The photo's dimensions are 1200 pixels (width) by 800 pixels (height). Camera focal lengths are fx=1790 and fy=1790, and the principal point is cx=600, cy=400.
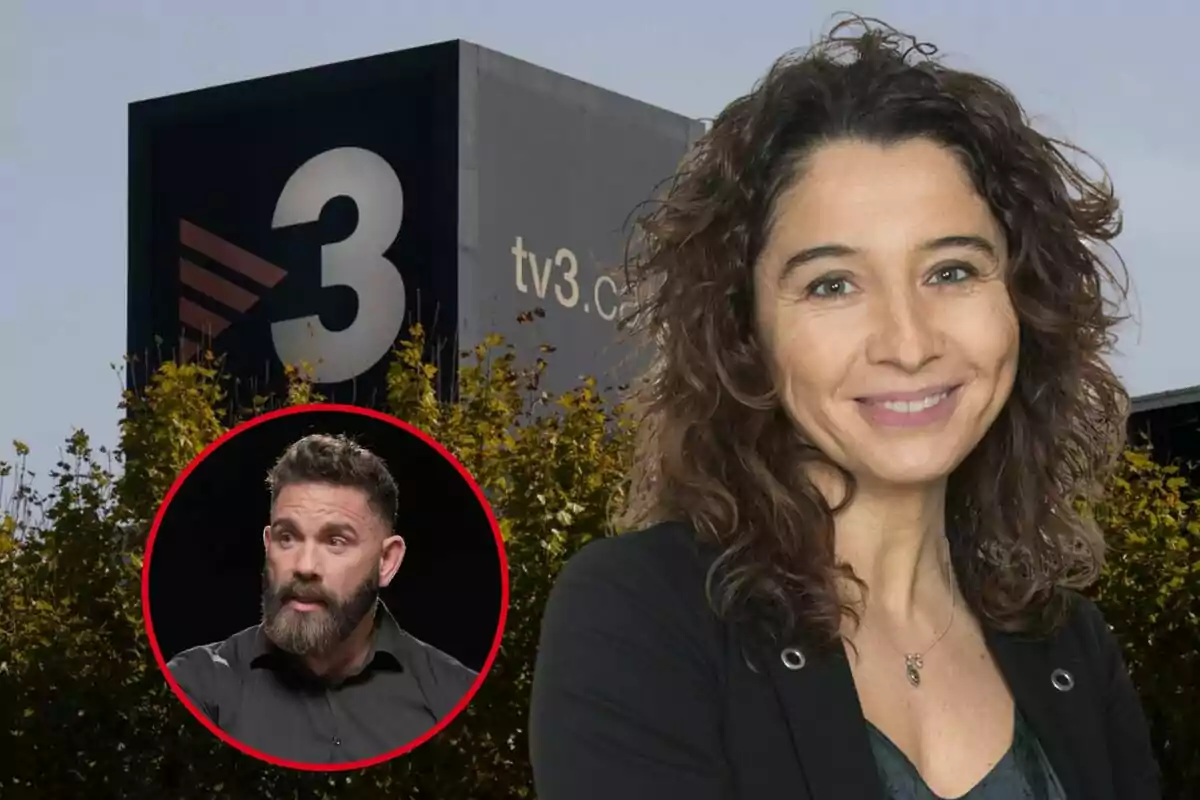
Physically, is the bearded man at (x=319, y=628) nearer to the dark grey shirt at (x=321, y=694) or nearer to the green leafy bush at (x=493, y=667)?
the dark grey shirt at (x=321, y=694)

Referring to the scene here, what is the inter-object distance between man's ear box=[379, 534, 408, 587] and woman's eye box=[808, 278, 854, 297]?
89.5 inches

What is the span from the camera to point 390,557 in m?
4.36

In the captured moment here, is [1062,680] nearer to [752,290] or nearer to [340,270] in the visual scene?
[752,290]

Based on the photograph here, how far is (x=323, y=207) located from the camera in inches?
564

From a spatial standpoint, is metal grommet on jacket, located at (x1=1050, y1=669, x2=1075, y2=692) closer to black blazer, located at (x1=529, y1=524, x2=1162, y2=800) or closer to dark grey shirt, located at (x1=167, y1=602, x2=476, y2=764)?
black blazer, located at (x1=529, y1=524, x2=1162, y2=800)

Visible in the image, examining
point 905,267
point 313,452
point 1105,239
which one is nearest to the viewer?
point 905,267

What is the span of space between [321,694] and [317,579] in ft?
1.78

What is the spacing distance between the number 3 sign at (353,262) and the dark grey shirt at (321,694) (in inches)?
348

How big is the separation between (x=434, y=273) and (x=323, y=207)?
4.42ft

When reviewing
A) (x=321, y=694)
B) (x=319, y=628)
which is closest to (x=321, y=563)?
(x=319, y=628)

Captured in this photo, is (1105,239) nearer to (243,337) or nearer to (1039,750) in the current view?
(1039,750)

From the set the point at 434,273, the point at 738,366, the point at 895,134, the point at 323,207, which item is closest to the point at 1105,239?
the point at 895,134

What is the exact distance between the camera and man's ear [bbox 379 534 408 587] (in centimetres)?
432

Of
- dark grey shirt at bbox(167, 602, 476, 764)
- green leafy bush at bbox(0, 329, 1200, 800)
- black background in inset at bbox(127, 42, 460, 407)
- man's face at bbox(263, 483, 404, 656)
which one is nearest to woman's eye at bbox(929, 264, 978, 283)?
man's face at bbox(263, 483, 404, 656)
